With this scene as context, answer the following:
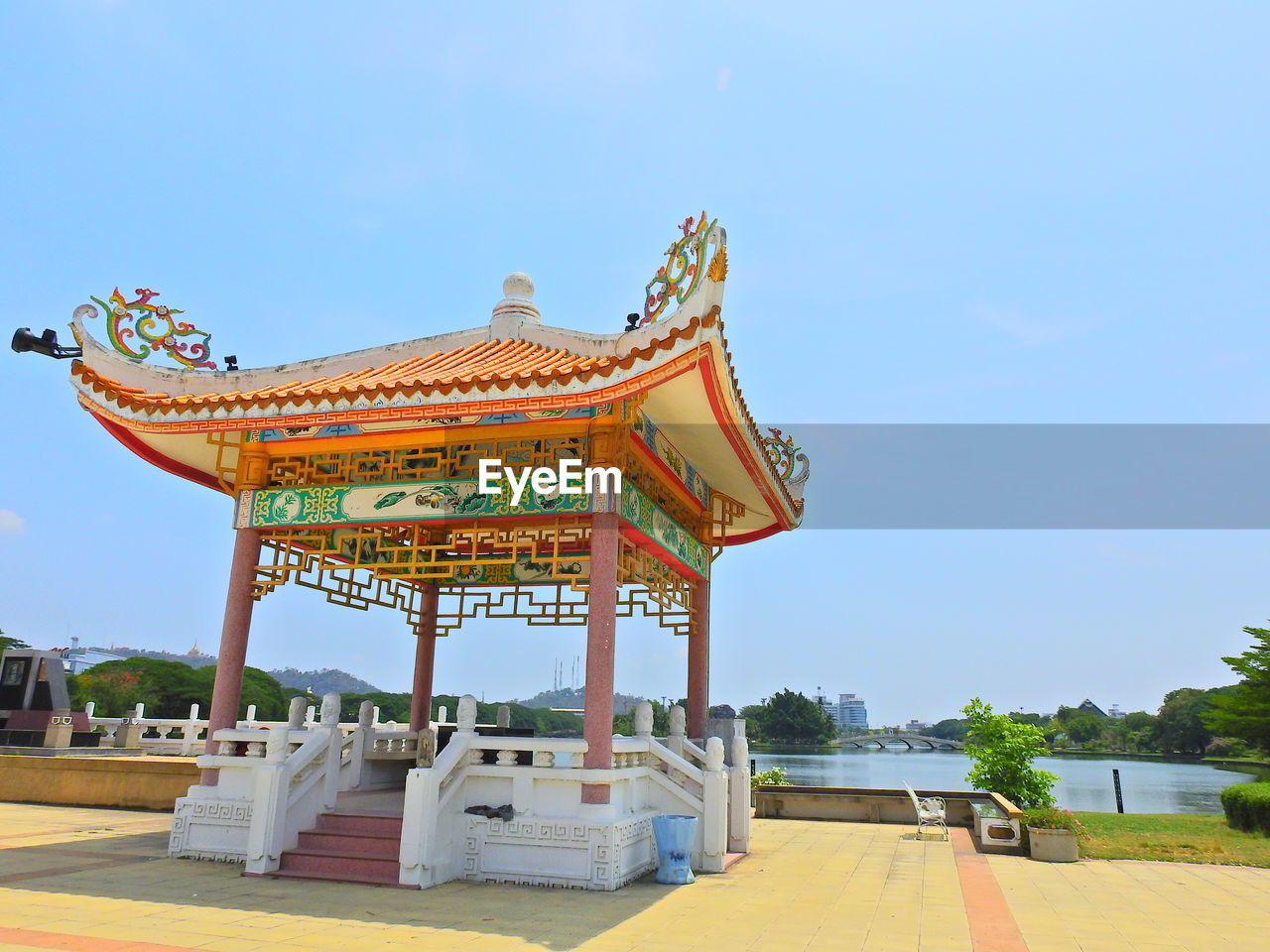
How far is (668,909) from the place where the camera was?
261 inches

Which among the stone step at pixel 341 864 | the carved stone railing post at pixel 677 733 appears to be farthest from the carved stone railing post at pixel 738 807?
the stone step at pixel 341 864

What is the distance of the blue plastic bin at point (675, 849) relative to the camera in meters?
7.73

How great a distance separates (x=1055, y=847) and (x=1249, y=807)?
250 inches

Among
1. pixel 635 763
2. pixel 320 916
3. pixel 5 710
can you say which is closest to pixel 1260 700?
pixel 635 763

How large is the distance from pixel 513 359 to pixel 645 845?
4.98 meters

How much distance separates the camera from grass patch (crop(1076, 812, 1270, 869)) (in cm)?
1009

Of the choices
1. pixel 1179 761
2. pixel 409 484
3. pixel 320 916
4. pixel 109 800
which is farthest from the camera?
pixel 1179 761

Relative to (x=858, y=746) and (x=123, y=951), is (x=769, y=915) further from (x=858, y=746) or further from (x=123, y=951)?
(x=858, y=746)

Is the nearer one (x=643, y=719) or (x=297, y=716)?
(x=643, y=719)

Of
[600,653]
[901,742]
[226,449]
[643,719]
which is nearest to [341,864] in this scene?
[600,653]

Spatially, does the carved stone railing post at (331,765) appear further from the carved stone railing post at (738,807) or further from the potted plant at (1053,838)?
the potted plant at (1053,838)

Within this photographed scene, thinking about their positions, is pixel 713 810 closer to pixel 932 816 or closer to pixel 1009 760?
pixel 932 816

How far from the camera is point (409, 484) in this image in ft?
28.8

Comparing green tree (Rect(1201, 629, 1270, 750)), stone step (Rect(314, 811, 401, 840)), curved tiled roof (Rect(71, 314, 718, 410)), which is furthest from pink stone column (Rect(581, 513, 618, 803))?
green tree (Rect(1201, 629, 1270, 750))
